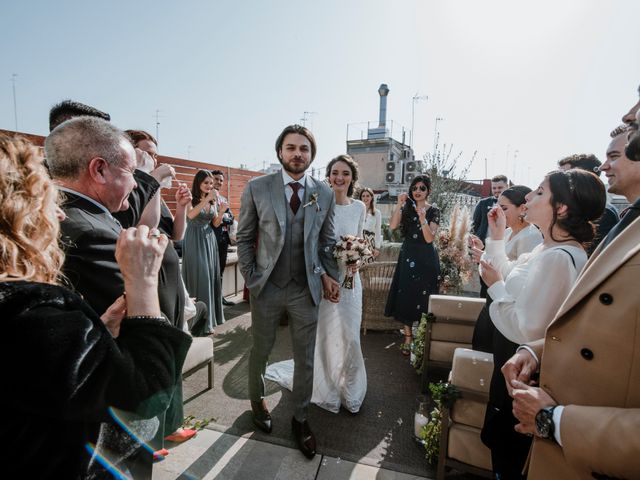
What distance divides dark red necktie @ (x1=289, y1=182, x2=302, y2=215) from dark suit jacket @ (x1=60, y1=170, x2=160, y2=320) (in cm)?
149

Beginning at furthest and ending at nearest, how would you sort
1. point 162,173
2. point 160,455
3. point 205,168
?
1. point 205,168
2. point 162,173
3. point 160,455

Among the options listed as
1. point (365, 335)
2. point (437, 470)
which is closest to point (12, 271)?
point (437, 470)

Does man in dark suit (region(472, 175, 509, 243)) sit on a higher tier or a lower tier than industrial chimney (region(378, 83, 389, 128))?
lower

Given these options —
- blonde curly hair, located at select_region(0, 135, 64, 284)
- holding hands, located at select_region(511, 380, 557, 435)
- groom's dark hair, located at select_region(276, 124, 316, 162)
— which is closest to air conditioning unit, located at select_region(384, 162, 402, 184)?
groom's dark hair, located at select_region(276, 124, 316, 162)

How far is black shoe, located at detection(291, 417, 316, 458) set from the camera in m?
2.41

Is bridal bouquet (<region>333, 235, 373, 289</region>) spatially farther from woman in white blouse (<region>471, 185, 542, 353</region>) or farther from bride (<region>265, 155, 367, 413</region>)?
woman in white blouse (<region>471, 185, 542, 353</region>)

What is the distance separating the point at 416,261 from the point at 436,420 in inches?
87.2

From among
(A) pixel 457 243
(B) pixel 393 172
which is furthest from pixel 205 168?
(B) pixel 393 172

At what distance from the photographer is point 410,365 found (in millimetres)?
3982

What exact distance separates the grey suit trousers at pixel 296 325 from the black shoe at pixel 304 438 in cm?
6

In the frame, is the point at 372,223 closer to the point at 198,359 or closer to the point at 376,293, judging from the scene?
the point at 376,293

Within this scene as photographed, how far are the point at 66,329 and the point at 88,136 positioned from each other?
2.94ft

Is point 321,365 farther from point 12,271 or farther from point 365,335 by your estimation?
point 12,271

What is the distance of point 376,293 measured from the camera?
4.91 metres
